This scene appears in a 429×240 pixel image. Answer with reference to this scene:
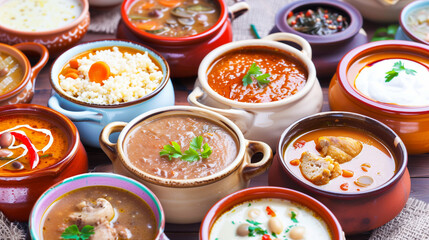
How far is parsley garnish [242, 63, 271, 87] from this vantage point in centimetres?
271

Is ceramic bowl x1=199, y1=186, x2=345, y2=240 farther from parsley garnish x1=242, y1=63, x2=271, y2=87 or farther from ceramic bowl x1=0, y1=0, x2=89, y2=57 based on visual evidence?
ceramic bowl x1=0, y1=0, x2=89, y2=57

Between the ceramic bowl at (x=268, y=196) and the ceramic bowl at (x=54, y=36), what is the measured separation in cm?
165

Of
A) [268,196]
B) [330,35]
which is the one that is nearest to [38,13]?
[330,35]

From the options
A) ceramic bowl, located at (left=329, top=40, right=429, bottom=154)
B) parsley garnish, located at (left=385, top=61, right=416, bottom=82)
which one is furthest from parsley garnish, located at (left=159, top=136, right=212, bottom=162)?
parsley garnish, located at (left=385, top=61, right=416, bottom=82)

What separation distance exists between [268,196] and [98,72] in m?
1.13

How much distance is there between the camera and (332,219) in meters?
1.99

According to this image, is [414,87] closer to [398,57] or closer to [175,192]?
[398,57]

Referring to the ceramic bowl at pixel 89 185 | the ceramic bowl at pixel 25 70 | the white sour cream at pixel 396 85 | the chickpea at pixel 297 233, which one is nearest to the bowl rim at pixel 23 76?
the ceramic bowl at pixel 25 70

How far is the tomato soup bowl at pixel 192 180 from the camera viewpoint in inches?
85.1

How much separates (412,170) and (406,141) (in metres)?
0.17

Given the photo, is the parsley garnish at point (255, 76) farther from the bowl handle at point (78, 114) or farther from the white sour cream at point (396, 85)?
the bowl handle at point (78, 114)

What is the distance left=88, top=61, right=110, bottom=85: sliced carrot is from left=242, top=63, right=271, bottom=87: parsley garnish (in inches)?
27.5

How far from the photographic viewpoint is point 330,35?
3.10 m

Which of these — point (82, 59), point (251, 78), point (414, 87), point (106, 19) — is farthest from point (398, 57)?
point (106, 19)
